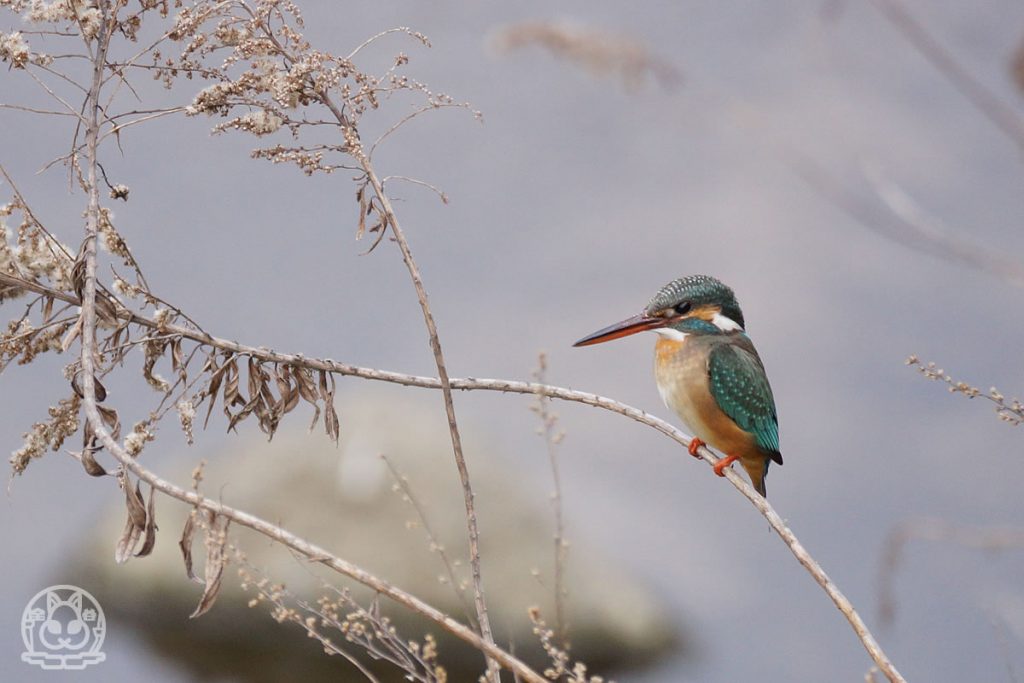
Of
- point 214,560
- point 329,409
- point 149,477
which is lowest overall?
point 214,560

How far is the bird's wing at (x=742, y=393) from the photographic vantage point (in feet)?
10.1

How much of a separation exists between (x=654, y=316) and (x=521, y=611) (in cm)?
788

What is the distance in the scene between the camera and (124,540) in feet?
7.73

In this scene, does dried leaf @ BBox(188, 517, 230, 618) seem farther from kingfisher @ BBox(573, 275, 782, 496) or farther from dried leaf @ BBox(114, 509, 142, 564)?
kingfisher @ BBox(573, 275, 782, 496)

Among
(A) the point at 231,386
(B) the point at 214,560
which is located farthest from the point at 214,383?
(B) the point at 214,560

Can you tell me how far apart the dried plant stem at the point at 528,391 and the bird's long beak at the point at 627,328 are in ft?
1.32

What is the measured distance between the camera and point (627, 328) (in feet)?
10.3

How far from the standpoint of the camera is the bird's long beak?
3.12 meters

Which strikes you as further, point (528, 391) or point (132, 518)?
point (528, 391)

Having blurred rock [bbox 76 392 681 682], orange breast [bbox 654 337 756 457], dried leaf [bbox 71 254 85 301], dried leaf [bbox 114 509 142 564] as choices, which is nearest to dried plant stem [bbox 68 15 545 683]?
dried leaf [bbox 71 254 85 301]

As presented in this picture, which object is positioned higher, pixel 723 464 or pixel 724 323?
pixel 724 323

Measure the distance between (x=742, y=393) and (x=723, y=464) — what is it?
202 millimetres

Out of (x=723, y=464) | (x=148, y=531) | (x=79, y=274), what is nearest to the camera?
(x=148, y=531)

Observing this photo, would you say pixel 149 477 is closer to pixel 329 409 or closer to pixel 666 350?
pixel 329 409
